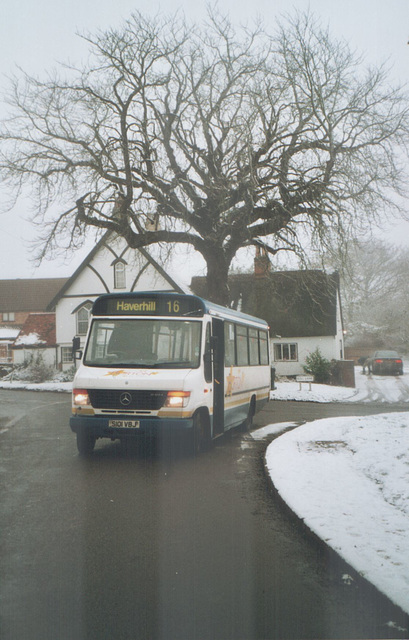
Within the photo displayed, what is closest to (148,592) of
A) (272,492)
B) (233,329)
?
(272,492)

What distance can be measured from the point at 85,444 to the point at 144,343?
1.94 meters

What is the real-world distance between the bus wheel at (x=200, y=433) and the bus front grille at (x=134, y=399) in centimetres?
74

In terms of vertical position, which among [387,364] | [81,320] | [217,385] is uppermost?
[81,320]

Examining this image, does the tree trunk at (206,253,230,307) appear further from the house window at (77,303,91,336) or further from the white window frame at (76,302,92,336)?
the house window at (77,303,91,336)

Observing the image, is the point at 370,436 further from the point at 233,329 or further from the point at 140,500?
the point at 140,500

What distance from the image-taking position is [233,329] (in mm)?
12711

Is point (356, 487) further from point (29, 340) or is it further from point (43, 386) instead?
point (29, 340)

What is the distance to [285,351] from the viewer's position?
39531 mm

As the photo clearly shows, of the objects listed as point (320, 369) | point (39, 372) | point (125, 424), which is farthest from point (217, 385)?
point (39, 372)

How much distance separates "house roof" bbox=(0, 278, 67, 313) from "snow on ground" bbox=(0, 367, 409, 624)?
68211mm

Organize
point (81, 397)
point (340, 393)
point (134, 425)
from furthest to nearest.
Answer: point (340, 393)
point (81, 397)
point (134, 425)

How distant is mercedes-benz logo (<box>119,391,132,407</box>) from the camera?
9.27 metres

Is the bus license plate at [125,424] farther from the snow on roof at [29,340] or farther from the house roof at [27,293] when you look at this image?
the house roof at [27,293]

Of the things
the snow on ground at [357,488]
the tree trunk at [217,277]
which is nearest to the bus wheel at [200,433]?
the snow on ground at [357,488]
